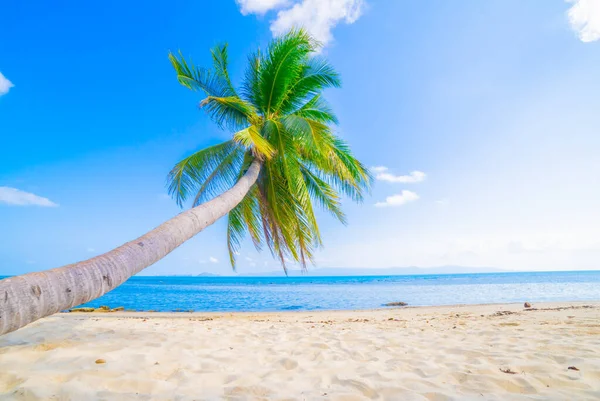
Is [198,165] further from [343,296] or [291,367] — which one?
[343,296]

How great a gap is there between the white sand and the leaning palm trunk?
2.12ft

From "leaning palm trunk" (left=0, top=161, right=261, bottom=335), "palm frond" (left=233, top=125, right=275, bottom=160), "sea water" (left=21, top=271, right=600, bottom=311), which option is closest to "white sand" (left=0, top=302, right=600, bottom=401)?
"leaning palm trunk" (left=0, top=161, right=261, bottom=335)

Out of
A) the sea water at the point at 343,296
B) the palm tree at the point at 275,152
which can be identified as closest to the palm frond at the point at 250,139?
the palm tree at the point at 275,152

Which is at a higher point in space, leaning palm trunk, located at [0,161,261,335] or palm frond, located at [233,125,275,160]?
palm frond, located at [233,125,275,160]

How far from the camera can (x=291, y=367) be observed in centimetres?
327

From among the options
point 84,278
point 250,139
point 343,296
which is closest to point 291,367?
point 84,278

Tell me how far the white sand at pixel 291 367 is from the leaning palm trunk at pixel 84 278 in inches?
25.5

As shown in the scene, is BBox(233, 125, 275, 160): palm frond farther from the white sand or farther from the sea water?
the sea water

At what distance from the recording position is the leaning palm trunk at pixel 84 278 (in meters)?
2.19

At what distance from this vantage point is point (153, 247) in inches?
146

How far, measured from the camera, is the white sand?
2.50m

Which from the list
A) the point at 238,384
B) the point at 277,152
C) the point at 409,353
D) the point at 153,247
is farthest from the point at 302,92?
the point at 238,384

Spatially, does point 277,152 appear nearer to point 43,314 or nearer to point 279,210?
point 279,210

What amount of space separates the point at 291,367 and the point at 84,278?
2.14 metres
